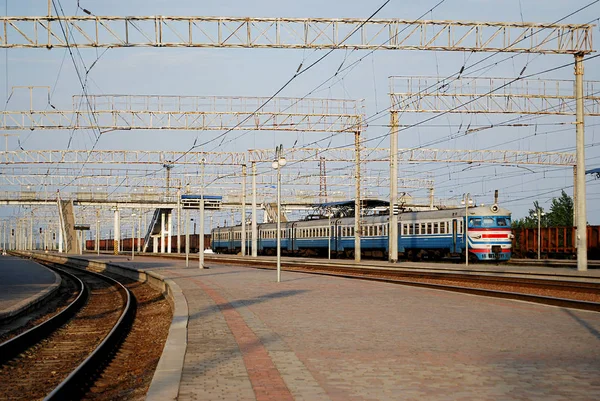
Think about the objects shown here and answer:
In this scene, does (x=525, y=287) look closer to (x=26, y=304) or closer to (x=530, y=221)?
(x=26, y=304)

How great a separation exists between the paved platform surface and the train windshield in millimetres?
24494

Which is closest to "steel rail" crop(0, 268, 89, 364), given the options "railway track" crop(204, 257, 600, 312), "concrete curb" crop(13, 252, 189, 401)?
"concrete curb" crop(13, 252, 189, 401)

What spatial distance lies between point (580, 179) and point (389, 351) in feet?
79.4

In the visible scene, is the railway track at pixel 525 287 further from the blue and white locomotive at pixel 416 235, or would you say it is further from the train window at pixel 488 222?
the blue and white locomotive at pixel 416 235

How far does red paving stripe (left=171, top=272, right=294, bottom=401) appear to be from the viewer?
26.4ft

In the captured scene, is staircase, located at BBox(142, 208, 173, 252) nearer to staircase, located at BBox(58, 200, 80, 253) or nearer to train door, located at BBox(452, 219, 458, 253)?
staircase, located at BBox(58, 200, 80, 253)

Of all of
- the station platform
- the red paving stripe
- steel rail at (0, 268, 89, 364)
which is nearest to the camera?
the red paving stripe

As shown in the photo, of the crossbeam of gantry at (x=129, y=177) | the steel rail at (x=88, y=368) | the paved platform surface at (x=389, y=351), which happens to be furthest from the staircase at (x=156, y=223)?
the paved platform surface at (x=389, y=351)

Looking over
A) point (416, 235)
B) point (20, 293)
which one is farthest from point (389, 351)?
point (416, 235)

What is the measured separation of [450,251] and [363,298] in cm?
2702

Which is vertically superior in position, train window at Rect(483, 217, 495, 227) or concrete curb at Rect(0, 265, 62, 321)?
train window at Rect(483, 217, 495, 227)

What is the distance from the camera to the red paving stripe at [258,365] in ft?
26.4

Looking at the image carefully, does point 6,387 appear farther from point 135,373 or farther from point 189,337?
point 189,337

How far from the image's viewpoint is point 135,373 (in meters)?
11.8
